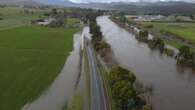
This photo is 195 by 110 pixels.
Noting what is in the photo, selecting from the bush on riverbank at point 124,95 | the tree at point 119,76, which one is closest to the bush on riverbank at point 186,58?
the tree at point 119,76

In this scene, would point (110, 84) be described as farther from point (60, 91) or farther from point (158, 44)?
point (158, 44)

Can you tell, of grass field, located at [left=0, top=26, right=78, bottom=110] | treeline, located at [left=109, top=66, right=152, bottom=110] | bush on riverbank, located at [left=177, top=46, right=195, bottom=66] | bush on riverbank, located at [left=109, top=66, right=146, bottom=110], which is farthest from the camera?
bush on riverbank, located at [left=177, top=46, right=195, bottom=66]

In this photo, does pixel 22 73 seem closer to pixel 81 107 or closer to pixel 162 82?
pixel 81 107

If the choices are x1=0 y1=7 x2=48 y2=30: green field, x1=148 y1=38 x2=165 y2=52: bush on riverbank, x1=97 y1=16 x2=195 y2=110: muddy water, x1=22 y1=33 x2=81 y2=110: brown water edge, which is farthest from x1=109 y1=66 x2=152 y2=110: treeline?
x1=0 y1=7 x2=48 y2=30: green field

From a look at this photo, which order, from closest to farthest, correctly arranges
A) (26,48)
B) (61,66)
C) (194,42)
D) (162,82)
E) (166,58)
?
(162,82)
(61,66)
(166,58)
(26,48)
(194,42)

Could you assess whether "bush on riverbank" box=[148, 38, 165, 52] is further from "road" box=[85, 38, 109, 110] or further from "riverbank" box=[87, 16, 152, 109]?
"road" box=[85, 38, 109, 110]

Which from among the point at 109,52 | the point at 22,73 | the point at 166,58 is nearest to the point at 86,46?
the point at 109,52
